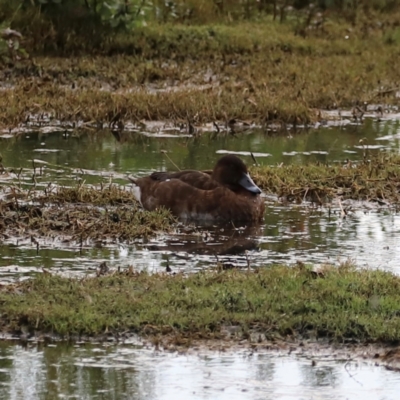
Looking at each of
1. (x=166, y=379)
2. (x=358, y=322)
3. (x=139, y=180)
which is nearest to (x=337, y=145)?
(x=139, y=180)

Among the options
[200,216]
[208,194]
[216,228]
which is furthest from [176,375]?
[208,194]

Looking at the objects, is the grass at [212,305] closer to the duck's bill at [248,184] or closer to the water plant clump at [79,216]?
the water plant clump at [79,216]

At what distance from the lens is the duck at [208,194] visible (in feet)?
30.3

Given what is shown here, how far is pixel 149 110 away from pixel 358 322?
7398 millimetres

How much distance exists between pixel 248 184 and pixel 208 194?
0.37m

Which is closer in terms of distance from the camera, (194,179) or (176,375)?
(176,375)

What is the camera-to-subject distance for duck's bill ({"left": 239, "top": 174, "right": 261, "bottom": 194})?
941 cm

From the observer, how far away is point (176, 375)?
224 inches

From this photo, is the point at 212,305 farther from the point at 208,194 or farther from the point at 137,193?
the point at 137,193

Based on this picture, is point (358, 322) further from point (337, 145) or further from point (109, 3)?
point (109, 3)

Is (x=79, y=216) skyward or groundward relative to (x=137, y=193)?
groundward

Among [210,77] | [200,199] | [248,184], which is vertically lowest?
[200,199]

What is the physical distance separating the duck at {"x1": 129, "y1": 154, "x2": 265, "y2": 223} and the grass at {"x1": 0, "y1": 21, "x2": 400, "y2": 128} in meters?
3.64

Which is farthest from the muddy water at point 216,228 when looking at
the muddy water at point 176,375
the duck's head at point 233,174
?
the muddy water at point 176,375
